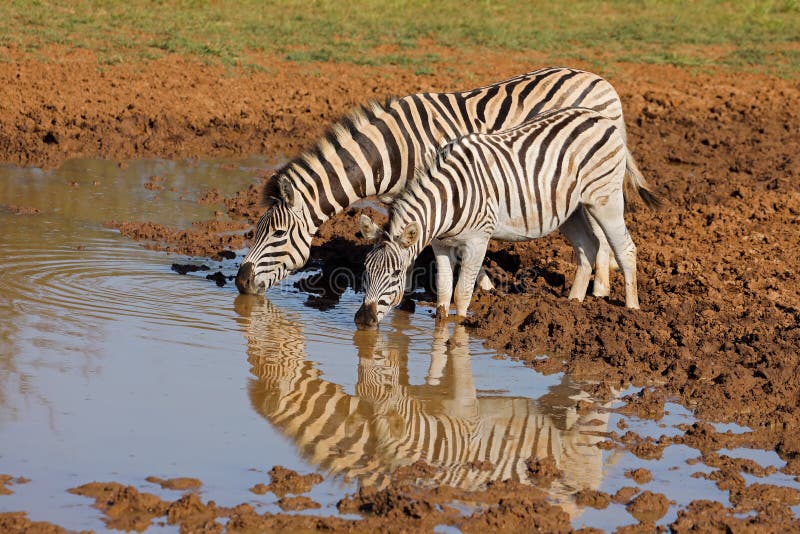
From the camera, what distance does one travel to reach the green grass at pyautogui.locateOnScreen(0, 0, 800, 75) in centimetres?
2108

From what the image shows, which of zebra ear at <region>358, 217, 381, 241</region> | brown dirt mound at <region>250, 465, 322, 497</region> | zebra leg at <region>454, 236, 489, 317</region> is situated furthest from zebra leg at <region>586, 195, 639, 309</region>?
brown dirt mound at <region>250, 465, 322, 497</region>

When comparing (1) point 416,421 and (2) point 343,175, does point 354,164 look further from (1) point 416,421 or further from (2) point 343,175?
(1) point 416,421

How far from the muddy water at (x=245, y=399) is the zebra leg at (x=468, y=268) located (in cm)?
31

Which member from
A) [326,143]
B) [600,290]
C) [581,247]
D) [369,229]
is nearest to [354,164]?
[326,143]

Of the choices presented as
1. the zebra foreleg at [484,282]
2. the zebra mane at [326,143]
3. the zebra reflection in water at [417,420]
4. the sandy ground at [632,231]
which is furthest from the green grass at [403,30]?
the zebra reflection in water at [417,420]

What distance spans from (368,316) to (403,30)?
1702 centimetres

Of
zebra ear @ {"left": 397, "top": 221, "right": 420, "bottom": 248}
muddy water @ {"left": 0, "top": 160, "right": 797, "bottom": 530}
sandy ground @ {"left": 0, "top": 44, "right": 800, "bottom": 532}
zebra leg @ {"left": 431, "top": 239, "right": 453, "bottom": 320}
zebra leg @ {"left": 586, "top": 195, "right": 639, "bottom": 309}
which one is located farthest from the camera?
zebra leg @ {"left": 586, "top": 195, "right": 639, "bottom": 309}

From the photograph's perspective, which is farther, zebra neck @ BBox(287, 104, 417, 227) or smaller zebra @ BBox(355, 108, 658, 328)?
zebra neck @ BBox(287, 104, 417, 227)

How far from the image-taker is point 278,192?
32.5ft

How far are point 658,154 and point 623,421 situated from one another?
9978 millimetres

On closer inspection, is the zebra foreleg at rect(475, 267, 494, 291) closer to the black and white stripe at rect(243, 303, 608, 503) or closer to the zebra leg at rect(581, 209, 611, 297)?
the zebra leg at rect(581, 209, 611, 297)

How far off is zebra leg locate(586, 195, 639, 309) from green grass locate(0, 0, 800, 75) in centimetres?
1147

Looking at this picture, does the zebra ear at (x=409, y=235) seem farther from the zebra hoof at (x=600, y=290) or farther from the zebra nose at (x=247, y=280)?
the zebra hoof at (x=600, y=290)

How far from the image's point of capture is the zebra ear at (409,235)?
8.70 m
